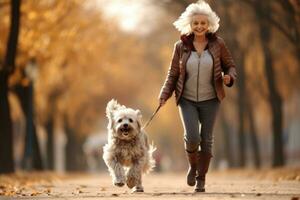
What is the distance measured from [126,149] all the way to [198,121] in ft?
3.93

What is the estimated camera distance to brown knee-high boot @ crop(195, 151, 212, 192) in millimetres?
12719

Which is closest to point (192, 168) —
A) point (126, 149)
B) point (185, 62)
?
point (126, 149)

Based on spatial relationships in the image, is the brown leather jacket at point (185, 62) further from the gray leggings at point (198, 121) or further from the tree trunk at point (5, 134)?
the tree trunk at point (5, 134)

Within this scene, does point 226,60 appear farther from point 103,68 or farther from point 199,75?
point 103,68

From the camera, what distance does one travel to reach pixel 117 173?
42.4 ft

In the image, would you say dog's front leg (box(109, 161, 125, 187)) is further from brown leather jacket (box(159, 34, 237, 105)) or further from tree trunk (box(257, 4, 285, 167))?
tree trunk (box(257, 4, 285, 167))

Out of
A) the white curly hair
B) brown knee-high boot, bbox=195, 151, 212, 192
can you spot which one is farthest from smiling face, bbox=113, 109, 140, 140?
the white curly hair

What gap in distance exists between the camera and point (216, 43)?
41.6ft

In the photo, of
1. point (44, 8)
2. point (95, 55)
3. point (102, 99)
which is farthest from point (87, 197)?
point (102, 99)

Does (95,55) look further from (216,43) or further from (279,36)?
(216,43)

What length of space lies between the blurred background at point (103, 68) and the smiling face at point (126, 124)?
11211 mm

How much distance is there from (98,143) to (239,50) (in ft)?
146

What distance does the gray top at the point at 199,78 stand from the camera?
12.6 metres

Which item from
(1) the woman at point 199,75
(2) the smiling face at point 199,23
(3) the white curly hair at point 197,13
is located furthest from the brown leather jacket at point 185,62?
(2) the smiling face at point 199,23
